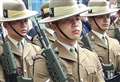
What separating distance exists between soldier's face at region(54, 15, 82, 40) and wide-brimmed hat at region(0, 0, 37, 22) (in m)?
1.32

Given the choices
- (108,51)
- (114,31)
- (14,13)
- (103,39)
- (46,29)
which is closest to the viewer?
(14,13)

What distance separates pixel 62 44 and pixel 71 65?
0.79ft

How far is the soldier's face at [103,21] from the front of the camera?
23.0 ft

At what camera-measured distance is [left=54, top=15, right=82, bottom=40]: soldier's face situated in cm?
483

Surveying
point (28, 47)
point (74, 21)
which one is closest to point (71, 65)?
point (74, 21)

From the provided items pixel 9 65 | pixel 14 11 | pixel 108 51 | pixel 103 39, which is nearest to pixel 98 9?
pixel 103 39

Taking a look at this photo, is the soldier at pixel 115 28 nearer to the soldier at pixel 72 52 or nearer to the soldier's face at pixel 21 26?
the soldier's face at pixel 21 26

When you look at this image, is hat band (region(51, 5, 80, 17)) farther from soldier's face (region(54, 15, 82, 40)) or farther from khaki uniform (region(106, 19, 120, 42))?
khaki uniform (region(106, 19, 120, 42))

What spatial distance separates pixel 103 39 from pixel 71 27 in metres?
2.38

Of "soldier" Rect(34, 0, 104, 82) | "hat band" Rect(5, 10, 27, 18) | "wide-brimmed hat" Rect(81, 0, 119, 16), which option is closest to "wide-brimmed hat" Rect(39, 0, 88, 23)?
"soldier" Rect(34, 0, 104, 82)

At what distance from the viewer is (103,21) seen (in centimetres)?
705

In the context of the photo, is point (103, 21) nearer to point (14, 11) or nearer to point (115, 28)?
point (14, 11)

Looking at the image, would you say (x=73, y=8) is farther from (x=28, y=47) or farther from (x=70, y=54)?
(x=28, y=47)

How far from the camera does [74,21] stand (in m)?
4.88
